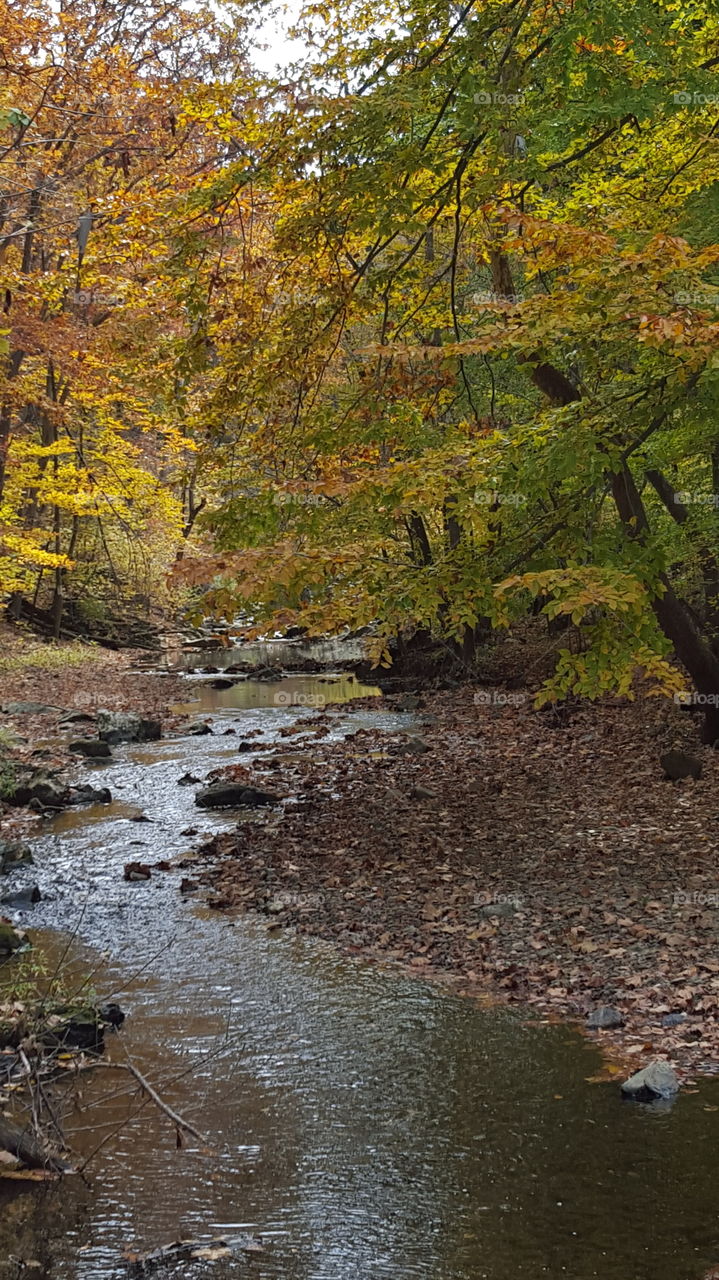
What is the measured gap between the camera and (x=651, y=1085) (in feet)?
A: 17.3

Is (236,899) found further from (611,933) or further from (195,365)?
(195,365)

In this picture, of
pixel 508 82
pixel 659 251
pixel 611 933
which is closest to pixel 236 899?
pixel 611 933

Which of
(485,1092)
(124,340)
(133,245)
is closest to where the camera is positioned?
(485,1092)

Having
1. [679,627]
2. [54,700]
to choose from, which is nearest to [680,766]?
[679,627]

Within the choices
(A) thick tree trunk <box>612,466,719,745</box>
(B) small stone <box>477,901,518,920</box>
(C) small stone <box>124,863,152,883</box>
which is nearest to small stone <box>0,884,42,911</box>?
(C) small stone <box>124,863,152,883</box>

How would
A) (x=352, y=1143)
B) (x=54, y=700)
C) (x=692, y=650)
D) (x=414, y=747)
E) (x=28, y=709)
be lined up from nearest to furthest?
(x=352, y=1143) < (x=692, y=650) < (x=414, y=747) < (x=28, y=709) < (x=54, y=700)

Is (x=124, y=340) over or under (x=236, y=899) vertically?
over

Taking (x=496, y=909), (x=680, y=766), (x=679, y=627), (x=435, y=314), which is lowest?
(x=496, y=909)

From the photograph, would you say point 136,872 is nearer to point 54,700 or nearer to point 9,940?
point 9,940

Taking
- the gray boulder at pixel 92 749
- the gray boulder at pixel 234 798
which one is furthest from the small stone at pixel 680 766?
the gray boulder at pixel 92 749

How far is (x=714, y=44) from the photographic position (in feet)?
30.6

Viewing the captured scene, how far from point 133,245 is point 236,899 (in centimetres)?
706

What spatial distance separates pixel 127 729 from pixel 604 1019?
12.2m

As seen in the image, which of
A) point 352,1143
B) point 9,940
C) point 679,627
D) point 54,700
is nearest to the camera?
point 352,1143
